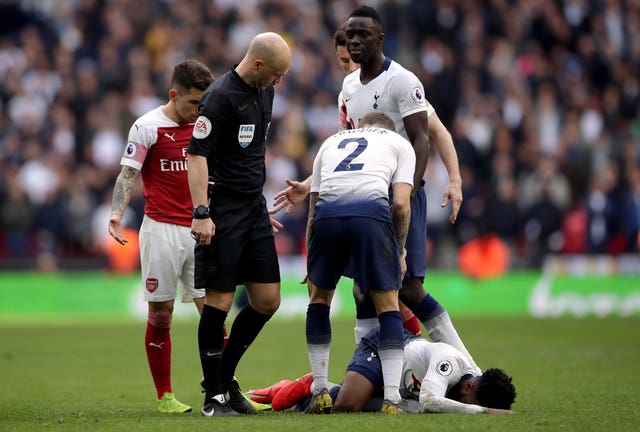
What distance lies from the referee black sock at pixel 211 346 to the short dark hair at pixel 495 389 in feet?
6.05

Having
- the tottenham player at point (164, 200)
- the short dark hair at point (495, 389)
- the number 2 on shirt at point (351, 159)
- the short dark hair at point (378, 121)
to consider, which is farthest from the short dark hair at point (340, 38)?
the short dark hair at point (495, 389)

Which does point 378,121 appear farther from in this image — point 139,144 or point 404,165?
point 139,144

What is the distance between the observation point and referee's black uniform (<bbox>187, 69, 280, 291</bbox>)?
817cm

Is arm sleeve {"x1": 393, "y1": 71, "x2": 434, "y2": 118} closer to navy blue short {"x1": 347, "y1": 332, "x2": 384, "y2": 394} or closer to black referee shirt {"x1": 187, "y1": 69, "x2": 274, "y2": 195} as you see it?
black referee shirt {"x1": 187, "y1": 69, "x2": 274, "y2": 195}

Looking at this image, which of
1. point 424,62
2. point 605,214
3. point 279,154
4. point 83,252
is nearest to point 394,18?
point 424,62

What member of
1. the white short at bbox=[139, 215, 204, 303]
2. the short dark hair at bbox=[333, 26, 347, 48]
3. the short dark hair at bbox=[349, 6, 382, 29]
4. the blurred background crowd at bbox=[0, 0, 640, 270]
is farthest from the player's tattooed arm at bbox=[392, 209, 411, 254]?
the blurred background crowd at bbox=[0, 0, 640, 270]

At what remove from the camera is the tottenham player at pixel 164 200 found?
8.91 metres

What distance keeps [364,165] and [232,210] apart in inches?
40.2

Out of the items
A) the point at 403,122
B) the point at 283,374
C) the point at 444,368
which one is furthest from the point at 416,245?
the point at 283,374

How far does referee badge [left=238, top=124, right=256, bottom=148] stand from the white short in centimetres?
108

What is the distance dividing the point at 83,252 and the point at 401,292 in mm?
12890

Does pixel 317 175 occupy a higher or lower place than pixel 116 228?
higher

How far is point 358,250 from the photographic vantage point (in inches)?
316

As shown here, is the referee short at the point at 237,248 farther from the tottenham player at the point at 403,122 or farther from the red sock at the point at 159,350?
the red sock at the point at 159,350
